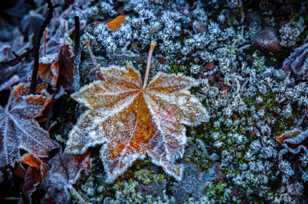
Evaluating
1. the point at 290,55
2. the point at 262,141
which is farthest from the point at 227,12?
the point at 262,141

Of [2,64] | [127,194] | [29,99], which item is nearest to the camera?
[127,194]

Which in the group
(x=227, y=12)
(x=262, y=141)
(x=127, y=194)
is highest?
(x=227, y=12)

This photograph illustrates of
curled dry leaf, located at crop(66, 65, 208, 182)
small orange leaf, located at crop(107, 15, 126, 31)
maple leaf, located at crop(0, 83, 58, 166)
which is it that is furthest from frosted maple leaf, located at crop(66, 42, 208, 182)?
small orange leaf, located at crop(107, 15, 126, 31)

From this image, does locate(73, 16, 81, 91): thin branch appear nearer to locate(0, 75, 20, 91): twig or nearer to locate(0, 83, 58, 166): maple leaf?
locate(0, 83, 58, 166): maple leaf

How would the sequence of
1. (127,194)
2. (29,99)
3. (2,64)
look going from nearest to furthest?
(127,194)
(29,99)
(2,64)

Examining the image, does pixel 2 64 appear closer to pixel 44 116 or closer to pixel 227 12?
pixel 44 116

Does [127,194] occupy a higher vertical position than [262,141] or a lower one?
lower
